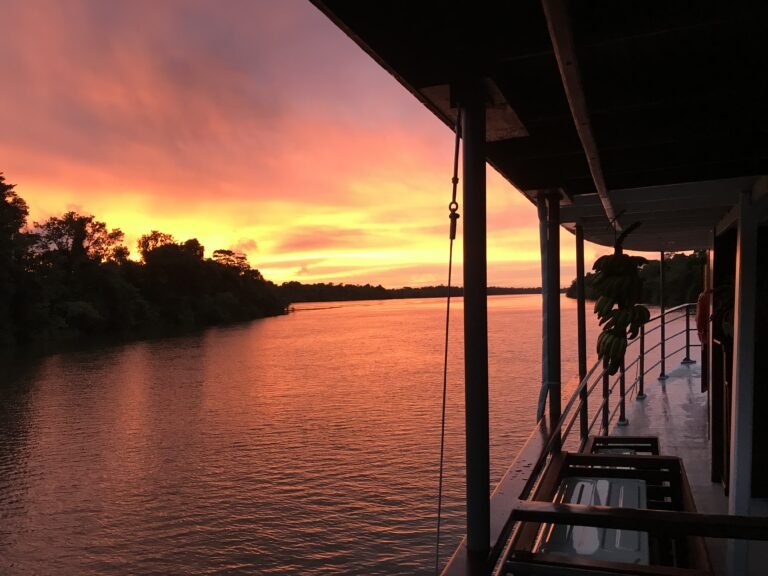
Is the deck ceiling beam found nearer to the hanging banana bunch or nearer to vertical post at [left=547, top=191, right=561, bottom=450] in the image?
the hanging banana bunch

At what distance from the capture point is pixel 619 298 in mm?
3504

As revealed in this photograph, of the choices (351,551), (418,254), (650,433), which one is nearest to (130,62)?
(351,551)

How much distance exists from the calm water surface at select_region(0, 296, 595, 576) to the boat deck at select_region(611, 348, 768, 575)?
435 centimetres

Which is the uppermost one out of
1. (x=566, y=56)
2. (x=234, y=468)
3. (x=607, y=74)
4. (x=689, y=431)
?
(x=607, y=74)

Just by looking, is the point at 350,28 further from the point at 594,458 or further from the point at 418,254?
the point at 418,254

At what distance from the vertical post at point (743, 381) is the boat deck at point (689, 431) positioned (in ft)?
1.37

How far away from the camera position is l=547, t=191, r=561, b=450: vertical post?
3.75 meters

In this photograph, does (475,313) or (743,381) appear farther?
(743,381)

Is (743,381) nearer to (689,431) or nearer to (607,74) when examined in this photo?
(607,74)

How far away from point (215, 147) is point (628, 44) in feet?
128

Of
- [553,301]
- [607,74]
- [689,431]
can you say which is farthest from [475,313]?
[689,431]

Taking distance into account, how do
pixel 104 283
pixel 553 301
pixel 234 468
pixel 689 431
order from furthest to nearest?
pixel 104 283 < pixel 234 468 < pixel 689 431 < pixel 553 301

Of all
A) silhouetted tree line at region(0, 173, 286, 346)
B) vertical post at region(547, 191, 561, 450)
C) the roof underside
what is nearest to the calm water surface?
vertical post at region(547, 191, 561, 450)

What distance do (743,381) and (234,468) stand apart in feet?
42.9
